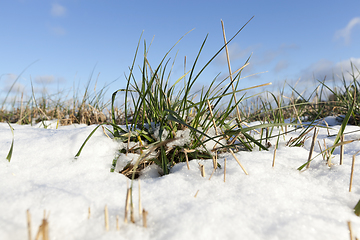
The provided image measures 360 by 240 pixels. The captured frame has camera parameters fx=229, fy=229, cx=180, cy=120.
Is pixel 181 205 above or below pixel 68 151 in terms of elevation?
below

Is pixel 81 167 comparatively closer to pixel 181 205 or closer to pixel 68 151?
pixel 68 151

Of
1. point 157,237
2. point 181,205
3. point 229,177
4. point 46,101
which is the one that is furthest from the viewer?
point 46,101

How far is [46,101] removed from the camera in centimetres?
396

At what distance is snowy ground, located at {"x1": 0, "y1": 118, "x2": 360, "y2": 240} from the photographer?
0.67 meters

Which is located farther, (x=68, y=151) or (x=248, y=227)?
(x=68, y=151)

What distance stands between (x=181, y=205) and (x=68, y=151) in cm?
71

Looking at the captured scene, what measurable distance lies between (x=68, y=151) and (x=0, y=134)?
2.13 ft

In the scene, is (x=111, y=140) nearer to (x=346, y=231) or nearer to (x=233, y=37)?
(x=233, y=37)

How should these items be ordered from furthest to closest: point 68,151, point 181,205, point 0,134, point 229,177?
point 0,134
point 68,151
point 229,177
point 181,205

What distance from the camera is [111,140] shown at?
50.3 inches

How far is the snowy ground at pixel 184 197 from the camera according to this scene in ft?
2.19

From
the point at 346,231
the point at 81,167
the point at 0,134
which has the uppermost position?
the point at 0,134

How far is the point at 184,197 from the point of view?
83 cm

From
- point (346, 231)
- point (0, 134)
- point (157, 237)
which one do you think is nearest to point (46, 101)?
point (0, 134)
